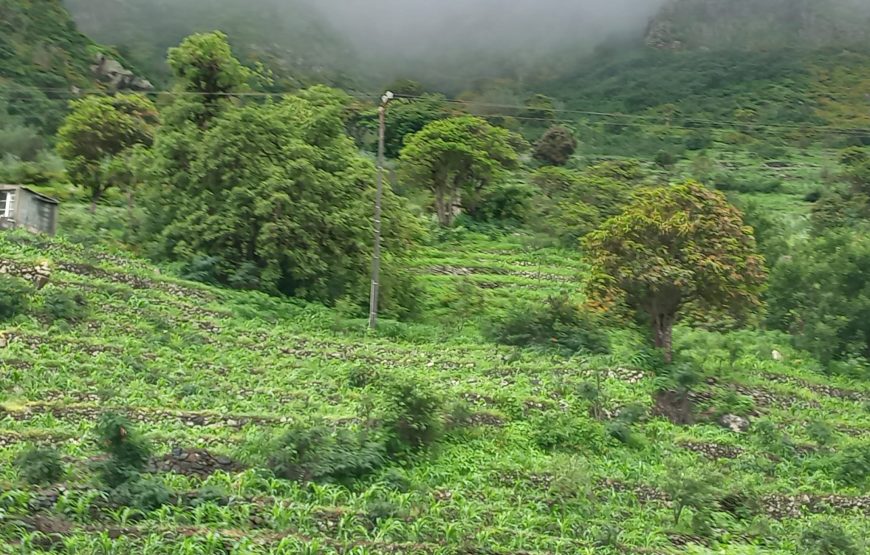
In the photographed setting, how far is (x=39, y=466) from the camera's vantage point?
987 centimetres

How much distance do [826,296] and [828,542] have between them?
44.1ft

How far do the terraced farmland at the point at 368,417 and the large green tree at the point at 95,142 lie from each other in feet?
39.0

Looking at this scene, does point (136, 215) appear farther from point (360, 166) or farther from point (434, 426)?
point (434, 426)

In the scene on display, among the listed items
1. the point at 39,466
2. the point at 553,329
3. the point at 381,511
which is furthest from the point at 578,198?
the point at 39,466

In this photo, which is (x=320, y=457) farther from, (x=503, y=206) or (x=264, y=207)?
(x=503, y=206)

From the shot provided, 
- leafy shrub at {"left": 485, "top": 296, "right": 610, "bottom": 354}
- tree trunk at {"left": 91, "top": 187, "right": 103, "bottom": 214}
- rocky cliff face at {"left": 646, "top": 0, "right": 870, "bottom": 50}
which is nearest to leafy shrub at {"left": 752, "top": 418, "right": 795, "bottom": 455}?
leafy shrub at {"left": 485, "top": 296, "right": 610, "bottom": 354}

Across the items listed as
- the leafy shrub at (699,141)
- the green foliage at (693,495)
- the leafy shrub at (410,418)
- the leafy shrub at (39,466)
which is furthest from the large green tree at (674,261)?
the leafy shrub at (699,141)

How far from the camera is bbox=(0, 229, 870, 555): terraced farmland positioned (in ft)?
32.6

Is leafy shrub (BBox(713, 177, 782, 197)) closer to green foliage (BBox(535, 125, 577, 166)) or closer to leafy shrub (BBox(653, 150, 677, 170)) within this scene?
leafy shrub (BBox(653, 150, 677, 170))

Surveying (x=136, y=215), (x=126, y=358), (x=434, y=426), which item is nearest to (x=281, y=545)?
(x=434, y=426)

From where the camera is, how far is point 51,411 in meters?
12.9

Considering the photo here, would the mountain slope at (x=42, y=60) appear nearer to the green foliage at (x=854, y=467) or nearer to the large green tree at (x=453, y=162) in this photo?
the large green tree at (x=453, y=162)

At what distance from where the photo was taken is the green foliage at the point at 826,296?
22203 millimetres

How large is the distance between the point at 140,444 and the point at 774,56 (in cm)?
10647
